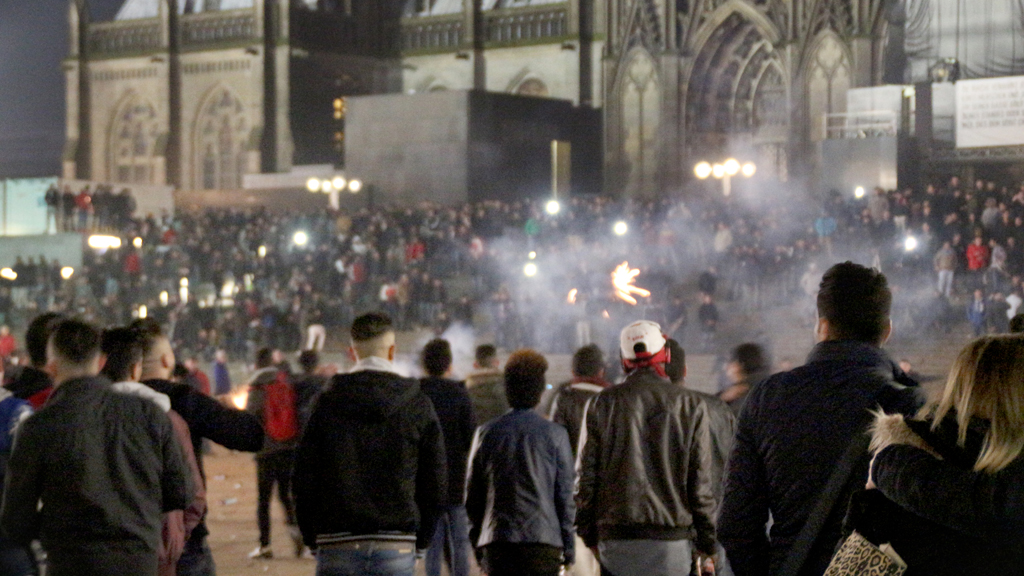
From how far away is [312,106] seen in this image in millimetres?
44938

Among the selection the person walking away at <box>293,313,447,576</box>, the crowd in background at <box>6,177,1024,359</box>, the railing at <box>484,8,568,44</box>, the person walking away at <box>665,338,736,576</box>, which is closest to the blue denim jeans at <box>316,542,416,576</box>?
the person walking away at <box>293,313,447,576</box>

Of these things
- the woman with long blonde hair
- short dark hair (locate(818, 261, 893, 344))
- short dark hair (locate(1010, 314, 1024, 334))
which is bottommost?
the woman with long blonde hair

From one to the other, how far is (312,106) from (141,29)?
7.48m

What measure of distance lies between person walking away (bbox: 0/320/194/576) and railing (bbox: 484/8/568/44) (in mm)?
39203

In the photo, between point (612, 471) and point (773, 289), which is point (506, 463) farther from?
point (773, 289)

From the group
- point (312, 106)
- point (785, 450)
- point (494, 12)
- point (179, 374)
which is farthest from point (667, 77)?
point (785, 450)

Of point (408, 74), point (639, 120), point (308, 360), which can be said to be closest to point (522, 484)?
point (308, 360)

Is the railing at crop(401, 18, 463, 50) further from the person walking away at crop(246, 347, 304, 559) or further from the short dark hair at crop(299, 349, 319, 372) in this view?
the person walking away at crop(246, 347, 304, 559)

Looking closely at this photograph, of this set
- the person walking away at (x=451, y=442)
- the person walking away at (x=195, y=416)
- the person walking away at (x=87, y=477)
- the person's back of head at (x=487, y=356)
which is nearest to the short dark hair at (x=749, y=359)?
the person walking away at (x=451, y=442)

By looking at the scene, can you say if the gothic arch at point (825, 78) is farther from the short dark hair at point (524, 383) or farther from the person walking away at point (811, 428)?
the person walking away at point (811, 428)

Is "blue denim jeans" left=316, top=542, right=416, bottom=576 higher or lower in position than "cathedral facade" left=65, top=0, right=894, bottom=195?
lower

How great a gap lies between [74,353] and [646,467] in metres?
2.05

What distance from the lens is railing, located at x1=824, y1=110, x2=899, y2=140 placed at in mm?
27875

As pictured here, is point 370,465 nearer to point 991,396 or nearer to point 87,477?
point 87,477
